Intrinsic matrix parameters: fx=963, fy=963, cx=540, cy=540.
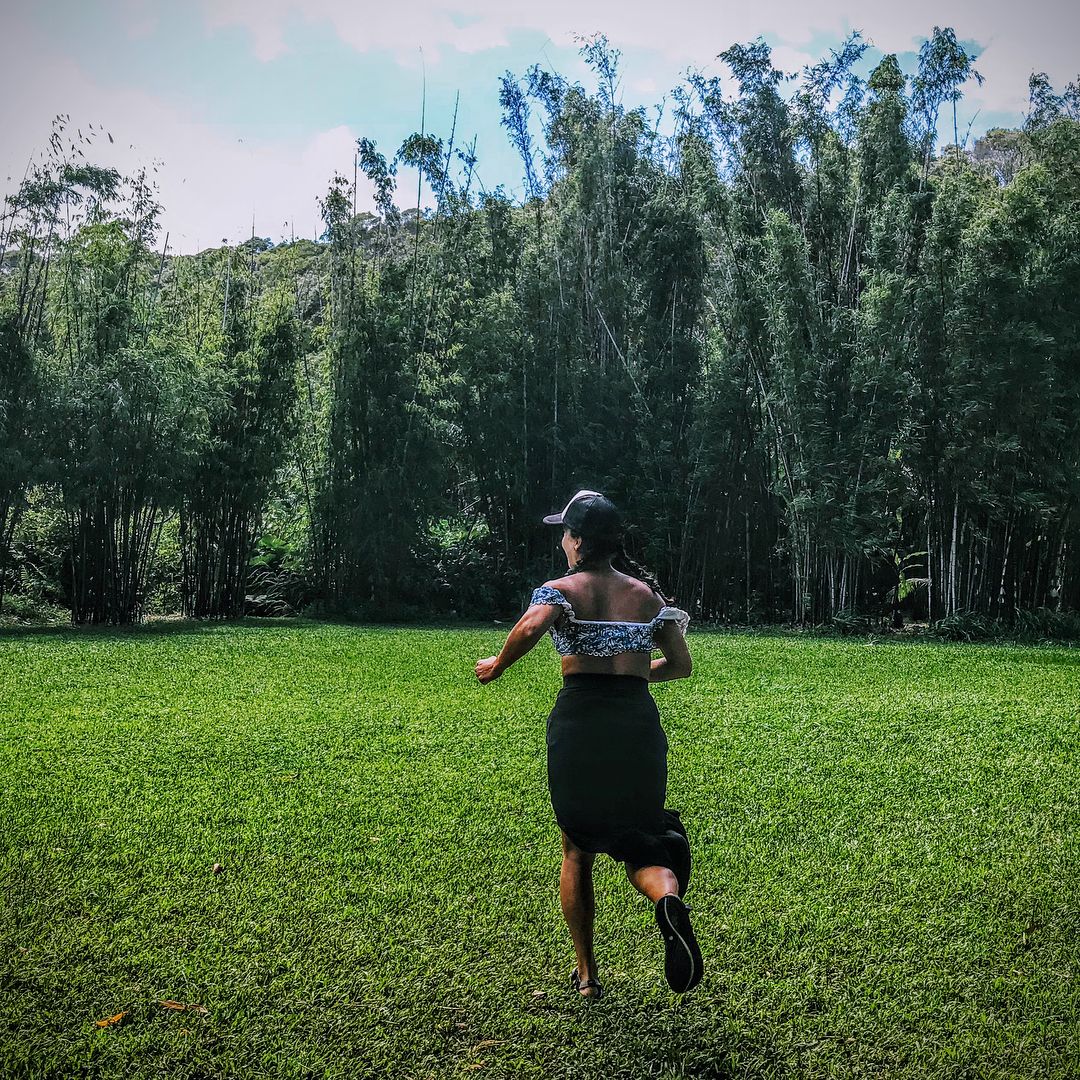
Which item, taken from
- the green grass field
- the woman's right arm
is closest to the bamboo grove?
the green grass field

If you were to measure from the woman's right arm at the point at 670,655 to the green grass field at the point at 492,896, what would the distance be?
0.75 metres

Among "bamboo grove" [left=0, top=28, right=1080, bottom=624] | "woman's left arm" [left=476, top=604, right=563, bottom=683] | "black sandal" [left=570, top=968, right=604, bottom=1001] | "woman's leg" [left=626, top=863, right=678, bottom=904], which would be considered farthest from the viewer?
"bamboo grove" [left=0, top=28, right=1080, bottom=624]

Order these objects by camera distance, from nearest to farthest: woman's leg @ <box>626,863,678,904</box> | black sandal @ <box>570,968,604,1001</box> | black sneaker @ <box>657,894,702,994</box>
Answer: black sneaker @ <box>657,894,702,994</box> → woman's leg @ <box>626,863,678,904</box> → black sandal @ <box>570,968,604,1001</box>

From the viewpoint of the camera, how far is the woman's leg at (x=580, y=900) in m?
2.22

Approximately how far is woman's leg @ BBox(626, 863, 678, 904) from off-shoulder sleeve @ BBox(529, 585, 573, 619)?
580 millimetres

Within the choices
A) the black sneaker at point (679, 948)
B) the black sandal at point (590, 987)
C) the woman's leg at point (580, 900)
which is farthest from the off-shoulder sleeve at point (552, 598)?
the black sandal at point (590, 987)

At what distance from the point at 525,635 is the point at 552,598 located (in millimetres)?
115

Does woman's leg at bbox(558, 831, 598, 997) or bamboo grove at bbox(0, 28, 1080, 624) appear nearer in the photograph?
woman's leg at bbox(558, 831, 598, 997)

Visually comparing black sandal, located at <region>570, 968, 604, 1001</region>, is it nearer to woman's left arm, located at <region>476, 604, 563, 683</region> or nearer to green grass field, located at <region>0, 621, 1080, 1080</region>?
green grass field, located at <region>0, 621, 1080, 1080</region>

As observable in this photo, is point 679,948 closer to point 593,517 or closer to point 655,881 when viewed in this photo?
point 655,881

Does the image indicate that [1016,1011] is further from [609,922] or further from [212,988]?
[212,988]

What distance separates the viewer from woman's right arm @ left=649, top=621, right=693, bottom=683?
2307mm

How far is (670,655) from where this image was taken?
2344 mm

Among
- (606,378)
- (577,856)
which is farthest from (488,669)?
(606,378)
